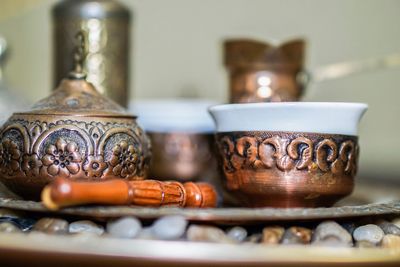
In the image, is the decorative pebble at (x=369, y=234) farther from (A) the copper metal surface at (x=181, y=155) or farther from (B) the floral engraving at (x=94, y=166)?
(A) the copper metal surface at (x=181, y=155)

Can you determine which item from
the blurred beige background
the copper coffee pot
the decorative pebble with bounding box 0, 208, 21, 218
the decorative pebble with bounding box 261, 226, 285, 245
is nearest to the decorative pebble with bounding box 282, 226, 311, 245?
the decorative pebble with bounding box 261, 226, 285, 245

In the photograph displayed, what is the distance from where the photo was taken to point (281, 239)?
509 mm

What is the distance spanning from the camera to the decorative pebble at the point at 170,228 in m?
0.48

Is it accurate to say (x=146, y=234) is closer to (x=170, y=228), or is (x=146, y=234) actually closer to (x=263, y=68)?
(x=170, y=228)

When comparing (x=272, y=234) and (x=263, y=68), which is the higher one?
(x=263, y=68)

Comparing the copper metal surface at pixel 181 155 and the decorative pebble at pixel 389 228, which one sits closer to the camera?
the decorative pebble at pixel 389 228

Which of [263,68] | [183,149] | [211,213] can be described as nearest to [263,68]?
[263,68]

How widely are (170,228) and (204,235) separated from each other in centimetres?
2

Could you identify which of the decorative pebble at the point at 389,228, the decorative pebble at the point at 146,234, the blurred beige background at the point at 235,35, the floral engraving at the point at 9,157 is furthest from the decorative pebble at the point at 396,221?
the blurred beige background at the point at 235,35

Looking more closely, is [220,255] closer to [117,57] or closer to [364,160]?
[117,57]

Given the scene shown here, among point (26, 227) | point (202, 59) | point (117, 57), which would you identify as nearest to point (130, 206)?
point (26, 227)

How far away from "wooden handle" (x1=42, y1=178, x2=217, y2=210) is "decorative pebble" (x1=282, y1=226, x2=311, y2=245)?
0.10 meters

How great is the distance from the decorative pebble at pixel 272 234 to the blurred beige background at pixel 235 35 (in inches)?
32.5

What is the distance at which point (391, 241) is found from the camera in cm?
52
